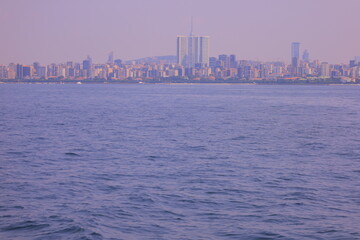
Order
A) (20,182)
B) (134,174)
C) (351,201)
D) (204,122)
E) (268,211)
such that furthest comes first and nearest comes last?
(204,122), (134,174), (20,182), (351,201), (268,211)

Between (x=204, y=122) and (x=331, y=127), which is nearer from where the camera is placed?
(x=331, y=127)

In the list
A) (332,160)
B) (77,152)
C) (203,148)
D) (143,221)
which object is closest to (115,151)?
(77,152)

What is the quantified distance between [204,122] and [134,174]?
20849 millimetres

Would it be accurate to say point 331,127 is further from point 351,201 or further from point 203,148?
point 351,201

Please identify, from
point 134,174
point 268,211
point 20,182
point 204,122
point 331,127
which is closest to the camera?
point 268,211

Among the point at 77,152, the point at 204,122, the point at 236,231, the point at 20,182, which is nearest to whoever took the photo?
the point at 236,231

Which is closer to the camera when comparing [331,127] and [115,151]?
[115,151]

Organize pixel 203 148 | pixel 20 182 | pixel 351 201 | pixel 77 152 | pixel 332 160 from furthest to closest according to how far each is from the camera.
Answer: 1. pixel 203 148
2. pixel 77 152
3. pixel 332 160
4. pixel 20 182
5. pixel 351 201

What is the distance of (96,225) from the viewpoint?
11172 mm

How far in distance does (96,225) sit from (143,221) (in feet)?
3.58

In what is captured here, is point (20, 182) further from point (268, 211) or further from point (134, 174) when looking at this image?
point (268, 211)

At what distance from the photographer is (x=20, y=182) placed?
15422 millimetres

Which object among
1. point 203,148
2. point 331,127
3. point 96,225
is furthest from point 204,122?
point 96,225

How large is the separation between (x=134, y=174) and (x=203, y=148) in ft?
22.5
